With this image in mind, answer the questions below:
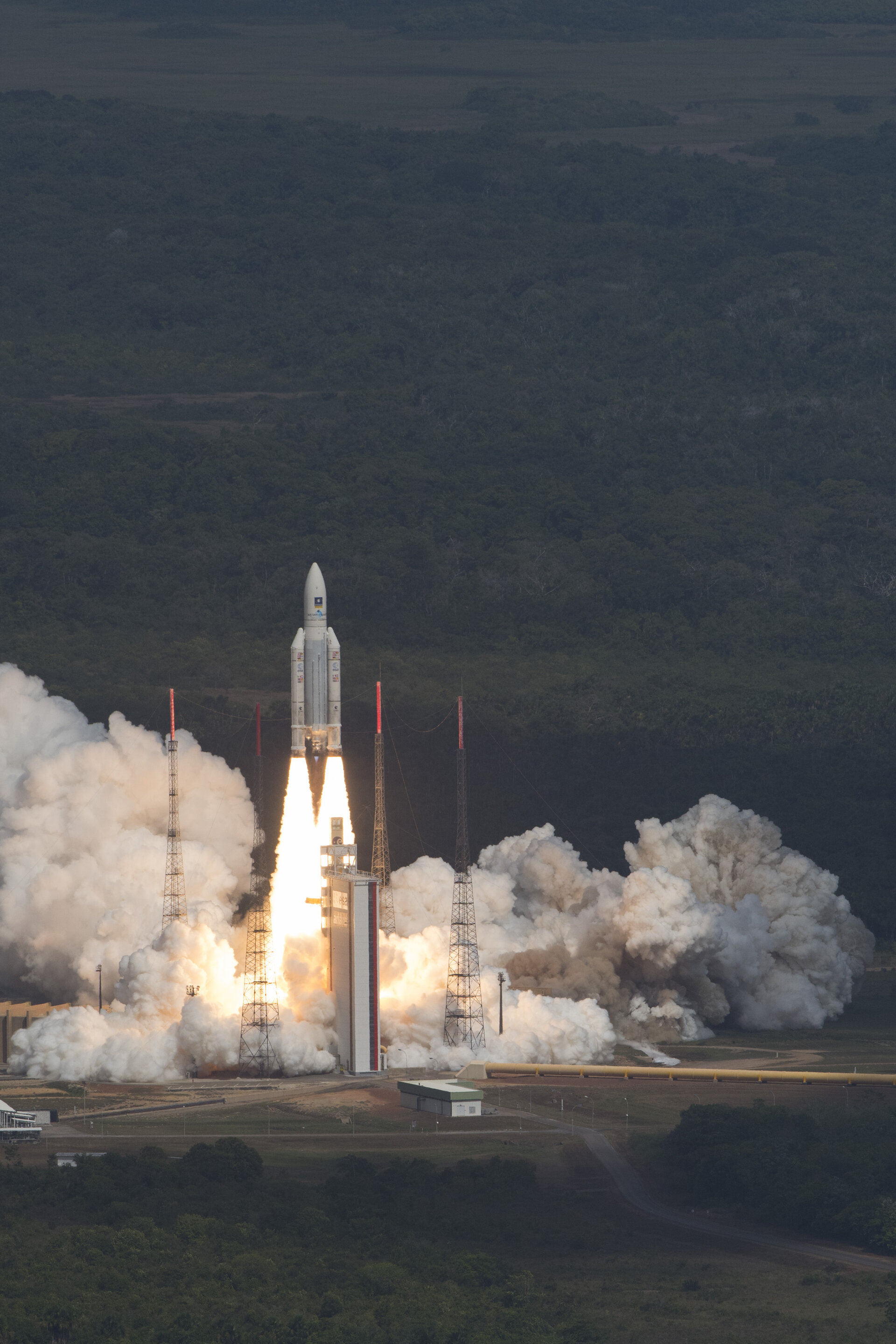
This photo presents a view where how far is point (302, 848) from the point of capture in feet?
255

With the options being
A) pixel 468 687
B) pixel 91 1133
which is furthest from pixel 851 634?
pixel 91 1133

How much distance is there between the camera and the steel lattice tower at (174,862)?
252 ft

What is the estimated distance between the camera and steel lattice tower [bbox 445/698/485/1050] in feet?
241

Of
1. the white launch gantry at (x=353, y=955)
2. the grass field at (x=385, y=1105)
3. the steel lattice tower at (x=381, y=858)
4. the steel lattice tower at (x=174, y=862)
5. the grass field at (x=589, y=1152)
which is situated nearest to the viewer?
the grass field at (x=589, y=1152)

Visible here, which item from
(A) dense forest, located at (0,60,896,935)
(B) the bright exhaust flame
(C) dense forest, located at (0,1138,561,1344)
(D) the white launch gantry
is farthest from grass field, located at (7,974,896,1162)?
(A) dense forest, located at (0,60,896,935)

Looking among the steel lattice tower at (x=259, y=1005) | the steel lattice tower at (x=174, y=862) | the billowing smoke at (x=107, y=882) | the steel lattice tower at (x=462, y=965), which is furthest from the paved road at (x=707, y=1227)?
the steel lattice tower at (x=174, y=862)

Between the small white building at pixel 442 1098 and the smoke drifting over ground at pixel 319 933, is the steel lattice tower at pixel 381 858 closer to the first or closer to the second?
the smoke drifting over ground at pixel 319 933

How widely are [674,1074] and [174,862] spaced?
1616 centimetres

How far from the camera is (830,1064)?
77438 mm

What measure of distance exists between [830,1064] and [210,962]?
18.9 meters

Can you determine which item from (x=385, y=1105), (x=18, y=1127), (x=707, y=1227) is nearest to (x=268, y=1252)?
(x=707, y=1227)

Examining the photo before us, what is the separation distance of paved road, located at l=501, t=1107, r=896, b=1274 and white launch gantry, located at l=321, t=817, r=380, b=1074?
343 inches

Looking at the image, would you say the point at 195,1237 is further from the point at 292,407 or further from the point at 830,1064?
the point at 292,407

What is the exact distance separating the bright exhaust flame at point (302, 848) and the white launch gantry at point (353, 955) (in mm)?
1283
